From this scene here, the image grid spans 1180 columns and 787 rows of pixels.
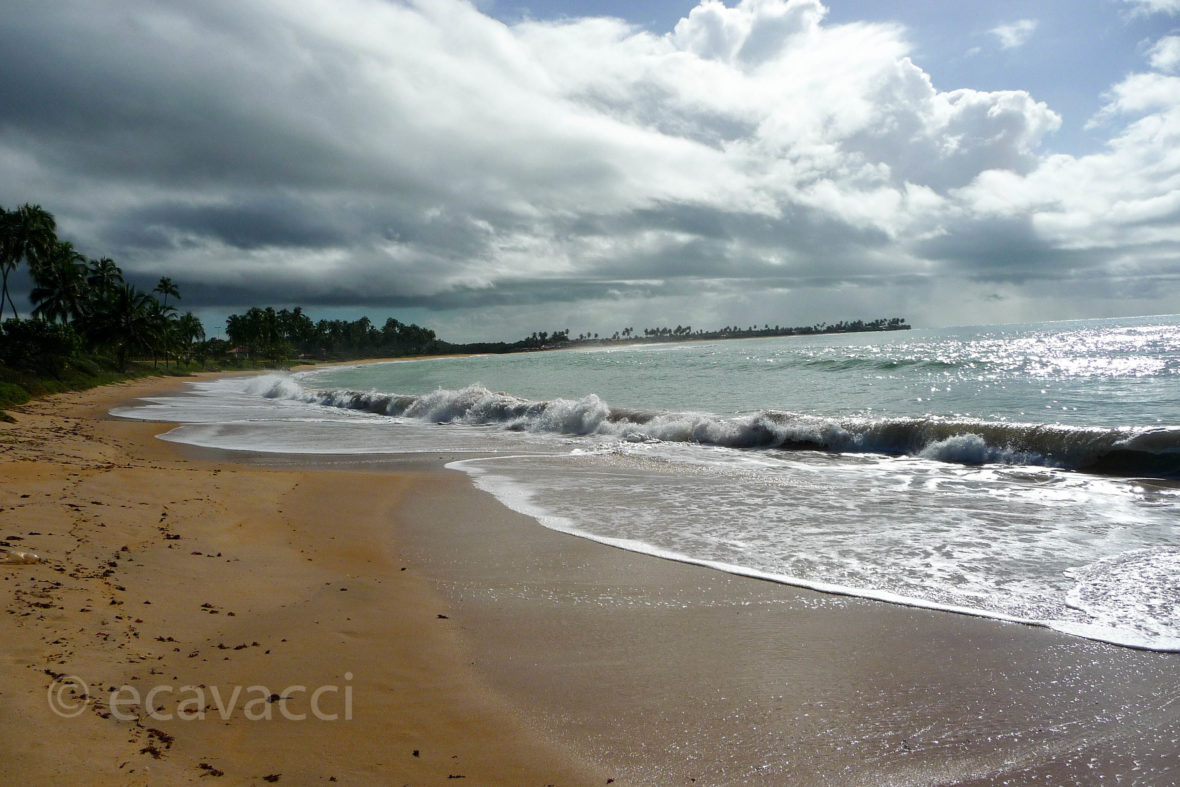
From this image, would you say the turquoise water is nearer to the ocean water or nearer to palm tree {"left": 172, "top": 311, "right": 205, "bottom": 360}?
the ocean water

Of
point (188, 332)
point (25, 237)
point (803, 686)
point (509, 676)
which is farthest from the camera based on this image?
point (188, 332)

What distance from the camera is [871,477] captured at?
11.2m

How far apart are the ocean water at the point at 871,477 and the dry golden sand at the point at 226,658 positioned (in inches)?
115

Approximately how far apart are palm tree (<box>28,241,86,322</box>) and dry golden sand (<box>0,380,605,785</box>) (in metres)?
71.0

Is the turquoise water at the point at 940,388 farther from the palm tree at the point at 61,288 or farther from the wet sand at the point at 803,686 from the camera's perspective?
the palm tree at the point at 61,288

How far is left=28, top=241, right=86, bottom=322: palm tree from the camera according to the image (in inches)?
2453

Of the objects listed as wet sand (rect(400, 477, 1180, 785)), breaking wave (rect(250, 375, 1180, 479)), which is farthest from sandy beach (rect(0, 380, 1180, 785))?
breaking wave (rect(250, 375, 1180, 479))

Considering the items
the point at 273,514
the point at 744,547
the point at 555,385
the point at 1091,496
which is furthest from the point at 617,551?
the point at 555,385

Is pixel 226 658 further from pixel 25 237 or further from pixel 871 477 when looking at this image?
pixel 25 237

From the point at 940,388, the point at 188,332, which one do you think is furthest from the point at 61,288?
the point at 940,388

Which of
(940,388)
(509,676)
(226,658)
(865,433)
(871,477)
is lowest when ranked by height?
(509,676)

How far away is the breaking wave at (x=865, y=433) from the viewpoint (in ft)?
38.3

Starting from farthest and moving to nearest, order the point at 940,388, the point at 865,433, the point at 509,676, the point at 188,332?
the point at 188,332, the point at 940,388, the point at 865,433, the point at 509,676

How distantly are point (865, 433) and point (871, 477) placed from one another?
13.7 ft
